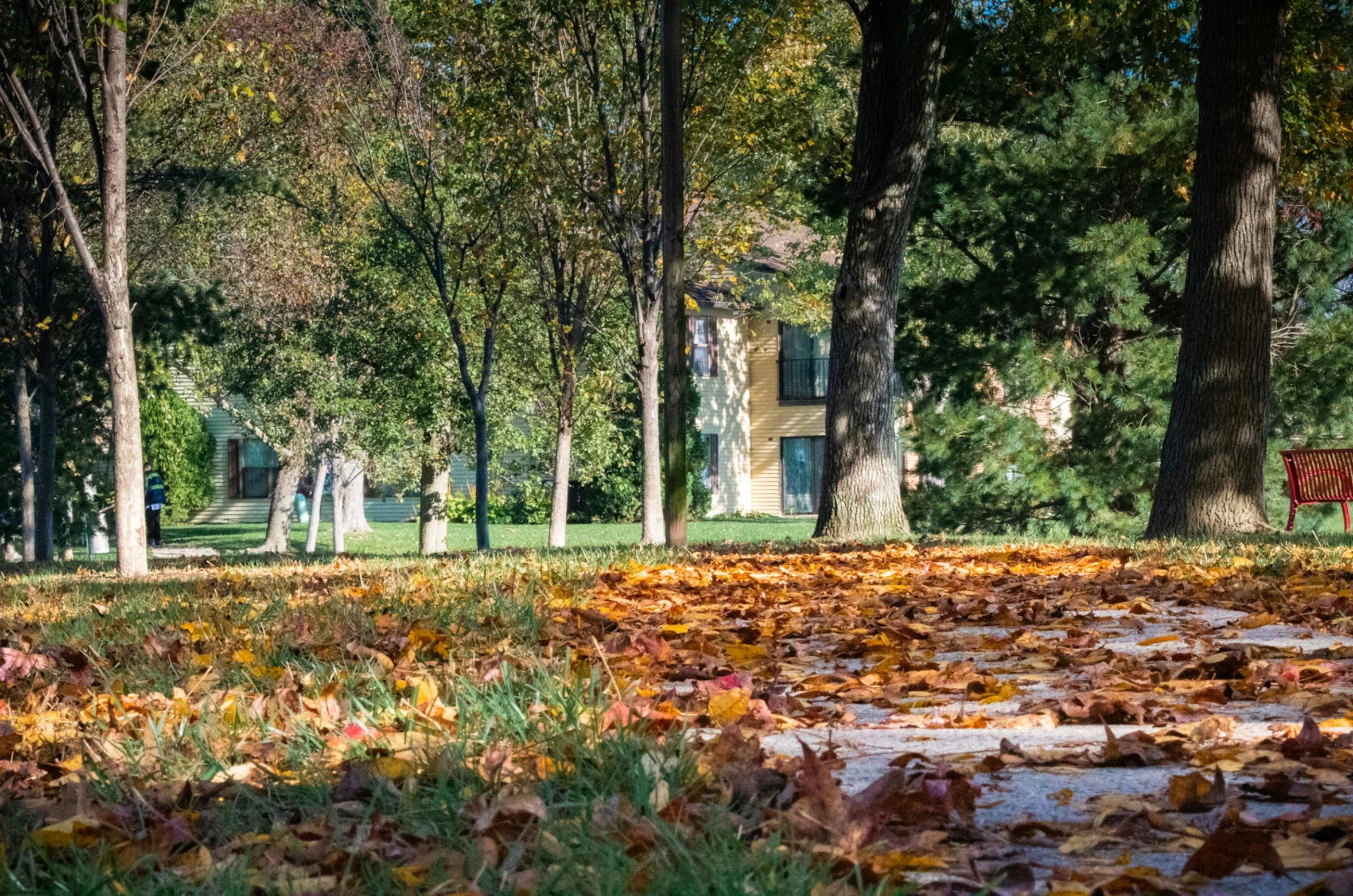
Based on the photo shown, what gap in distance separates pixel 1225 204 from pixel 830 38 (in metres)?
16.1

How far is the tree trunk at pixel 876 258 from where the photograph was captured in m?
13.6

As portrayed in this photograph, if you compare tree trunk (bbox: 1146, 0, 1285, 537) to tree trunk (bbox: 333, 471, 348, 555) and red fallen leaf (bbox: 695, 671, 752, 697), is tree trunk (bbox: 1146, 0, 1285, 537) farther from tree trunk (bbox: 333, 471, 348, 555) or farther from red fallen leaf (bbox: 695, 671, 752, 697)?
tree trunk (bbox: 333, 471, 348, 555)

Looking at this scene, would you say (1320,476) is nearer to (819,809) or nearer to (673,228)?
(673,228)

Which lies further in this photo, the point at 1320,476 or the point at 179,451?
the point at 179,451

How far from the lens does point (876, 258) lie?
544 inches

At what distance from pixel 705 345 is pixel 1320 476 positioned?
2733 centimetres

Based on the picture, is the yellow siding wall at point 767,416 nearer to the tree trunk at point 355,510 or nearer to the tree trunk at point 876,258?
the tree trunk at point 355,510

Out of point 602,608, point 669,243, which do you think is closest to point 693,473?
point 669,243

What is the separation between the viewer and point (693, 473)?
38.4 meters

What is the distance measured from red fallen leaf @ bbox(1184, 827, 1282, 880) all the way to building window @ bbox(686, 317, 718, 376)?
→ 38140mm

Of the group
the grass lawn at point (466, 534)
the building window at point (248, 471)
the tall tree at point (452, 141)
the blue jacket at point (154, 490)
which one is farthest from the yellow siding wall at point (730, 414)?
the tall tree at point (452, 141)

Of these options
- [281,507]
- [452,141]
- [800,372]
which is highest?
[452,141]

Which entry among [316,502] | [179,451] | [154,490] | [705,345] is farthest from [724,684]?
[179,451]

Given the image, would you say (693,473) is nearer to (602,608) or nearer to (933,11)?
(933,11)
